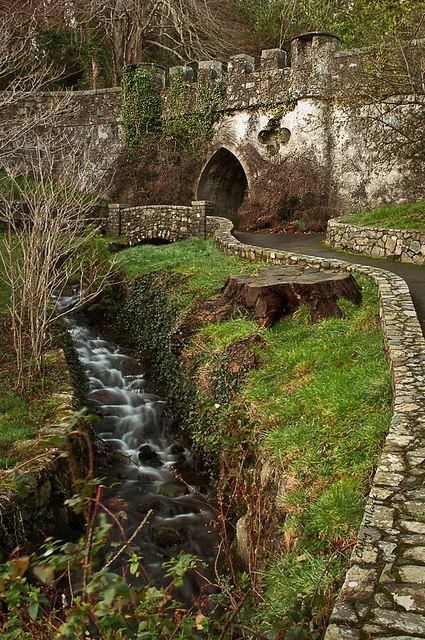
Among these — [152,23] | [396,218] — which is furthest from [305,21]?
[396,218]

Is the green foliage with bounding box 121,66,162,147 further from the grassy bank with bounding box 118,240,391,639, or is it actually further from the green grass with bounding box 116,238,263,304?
the grassy bank with bounding box 118,240,391,639

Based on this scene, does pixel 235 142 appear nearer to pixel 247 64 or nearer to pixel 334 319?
pixel 247 64

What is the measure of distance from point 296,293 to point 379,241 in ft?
18.0

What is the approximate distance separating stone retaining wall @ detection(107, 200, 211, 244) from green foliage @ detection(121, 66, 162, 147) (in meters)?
4.89

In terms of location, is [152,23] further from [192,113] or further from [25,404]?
[25,404]

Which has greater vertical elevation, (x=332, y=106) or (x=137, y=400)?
(x=332, y=106)

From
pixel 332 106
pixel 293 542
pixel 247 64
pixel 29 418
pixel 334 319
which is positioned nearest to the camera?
pixel 293 542

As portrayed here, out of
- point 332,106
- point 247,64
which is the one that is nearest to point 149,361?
point 332,106

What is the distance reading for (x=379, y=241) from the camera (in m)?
14.0

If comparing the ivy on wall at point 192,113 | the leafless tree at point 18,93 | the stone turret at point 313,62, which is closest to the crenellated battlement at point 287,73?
the stone turret at point 313,62

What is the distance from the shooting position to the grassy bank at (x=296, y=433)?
4.39m

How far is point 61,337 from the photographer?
11.6 meters

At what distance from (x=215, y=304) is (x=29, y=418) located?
13.1ft

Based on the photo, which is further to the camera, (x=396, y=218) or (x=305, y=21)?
(x=305, y=21)
